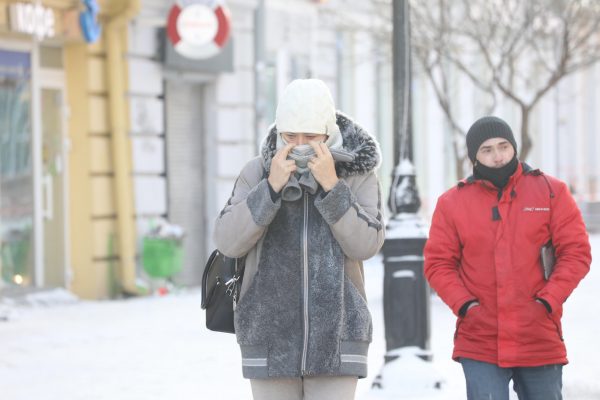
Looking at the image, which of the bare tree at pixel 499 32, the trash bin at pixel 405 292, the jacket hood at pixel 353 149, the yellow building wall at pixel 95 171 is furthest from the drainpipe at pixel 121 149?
the jacket hood at pixel 353 149

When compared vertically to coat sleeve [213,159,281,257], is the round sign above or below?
above

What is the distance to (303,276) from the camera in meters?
3.80

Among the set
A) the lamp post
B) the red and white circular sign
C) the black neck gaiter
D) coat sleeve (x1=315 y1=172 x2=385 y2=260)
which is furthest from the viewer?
the red and white circular sign

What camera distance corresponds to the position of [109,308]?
12.0 meters

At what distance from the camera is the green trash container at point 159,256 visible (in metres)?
13.3

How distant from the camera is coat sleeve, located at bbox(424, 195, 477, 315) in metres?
4.32

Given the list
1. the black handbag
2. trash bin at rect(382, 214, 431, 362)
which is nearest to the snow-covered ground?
trash bin at rect(382, 214, 431, 362)

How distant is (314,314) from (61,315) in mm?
7986

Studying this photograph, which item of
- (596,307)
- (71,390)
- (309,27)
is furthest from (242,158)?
(71,390)

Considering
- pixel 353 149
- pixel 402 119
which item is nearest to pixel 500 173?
pixel 353 149

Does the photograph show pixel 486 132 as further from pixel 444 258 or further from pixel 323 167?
pixel 323 167

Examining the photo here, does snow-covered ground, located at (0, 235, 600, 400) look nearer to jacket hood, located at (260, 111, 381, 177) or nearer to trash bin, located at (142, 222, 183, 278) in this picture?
trash bin, located at (142, 222, 183, 278)

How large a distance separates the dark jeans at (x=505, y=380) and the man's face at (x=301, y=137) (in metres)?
1.14

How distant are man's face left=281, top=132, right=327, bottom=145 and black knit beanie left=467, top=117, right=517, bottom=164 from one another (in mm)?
835
